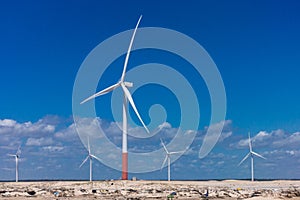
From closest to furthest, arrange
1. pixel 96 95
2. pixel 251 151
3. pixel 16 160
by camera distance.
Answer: pixel 96 95, pixel 251 151, pixel 16 160

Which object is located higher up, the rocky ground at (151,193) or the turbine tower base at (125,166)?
the turbine tower base at (125,166)

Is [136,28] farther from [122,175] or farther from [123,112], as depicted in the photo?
[122,175]

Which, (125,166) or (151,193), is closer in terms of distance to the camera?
(151,193)

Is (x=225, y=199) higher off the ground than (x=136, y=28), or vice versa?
(x=136, y=28)

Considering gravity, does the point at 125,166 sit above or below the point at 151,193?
above

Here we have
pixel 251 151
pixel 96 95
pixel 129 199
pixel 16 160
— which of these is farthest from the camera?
pixel 16 160

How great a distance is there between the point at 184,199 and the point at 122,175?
149ft

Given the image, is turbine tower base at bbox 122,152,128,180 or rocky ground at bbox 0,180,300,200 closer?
rocky ground at bbox 0,180,300,200

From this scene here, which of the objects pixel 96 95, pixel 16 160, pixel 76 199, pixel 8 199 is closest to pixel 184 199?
pixel 76 199

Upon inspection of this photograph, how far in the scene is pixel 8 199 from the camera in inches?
1934

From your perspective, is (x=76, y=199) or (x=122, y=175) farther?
(x=122, y=175)

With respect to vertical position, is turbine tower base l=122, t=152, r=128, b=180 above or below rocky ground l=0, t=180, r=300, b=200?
above

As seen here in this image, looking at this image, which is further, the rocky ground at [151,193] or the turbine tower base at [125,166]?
the turbine tower base at [125,166]

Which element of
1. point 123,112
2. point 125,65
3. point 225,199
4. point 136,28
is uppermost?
point 136,28
